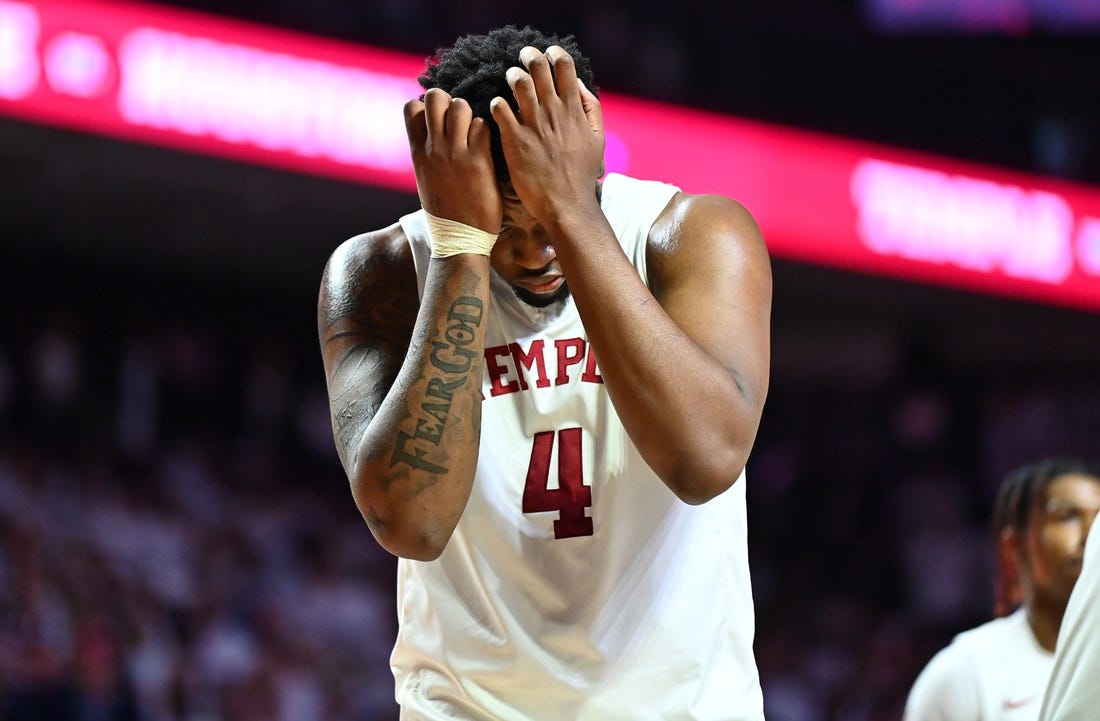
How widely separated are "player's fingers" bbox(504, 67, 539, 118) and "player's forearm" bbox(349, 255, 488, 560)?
24 centimetres

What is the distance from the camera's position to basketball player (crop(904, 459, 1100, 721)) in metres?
4.05

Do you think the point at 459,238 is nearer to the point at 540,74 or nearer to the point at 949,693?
the point at 540,74

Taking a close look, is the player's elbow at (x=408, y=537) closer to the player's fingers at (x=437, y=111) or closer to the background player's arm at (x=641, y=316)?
the background player's arm at (x=641, y=316)

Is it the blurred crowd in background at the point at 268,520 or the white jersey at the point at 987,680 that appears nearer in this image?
the white jersey at the point at 987,680

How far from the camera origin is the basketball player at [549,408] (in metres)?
2.17

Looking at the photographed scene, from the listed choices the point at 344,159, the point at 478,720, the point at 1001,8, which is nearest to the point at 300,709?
the point at 344,159

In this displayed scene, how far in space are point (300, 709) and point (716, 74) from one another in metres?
4.50

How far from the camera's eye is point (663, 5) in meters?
9.49

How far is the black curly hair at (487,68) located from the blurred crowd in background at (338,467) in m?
5.12

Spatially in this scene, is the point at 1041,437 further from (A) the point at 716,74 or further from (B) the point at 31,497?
(B) the point at 31,497

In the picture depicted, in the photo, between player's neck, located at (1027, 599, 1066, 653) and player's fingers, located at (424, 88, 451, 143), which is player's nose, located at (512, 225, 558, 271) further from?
player's neck, located at (1027, 599, 1066, 653)

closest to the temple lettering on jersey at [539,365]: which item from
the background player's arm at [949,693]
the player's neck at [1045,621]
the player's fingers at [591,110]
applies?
the player's fingers at [591,110]

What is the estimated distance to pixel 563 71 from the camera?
7.23 feet

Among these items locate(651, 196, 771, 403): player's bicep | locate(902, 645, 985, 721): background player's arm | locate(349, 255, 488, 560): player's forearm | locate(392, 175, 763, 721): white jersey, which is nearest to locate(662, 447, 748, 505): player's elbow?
locate(651, 196, 771, 403): player's bicep
